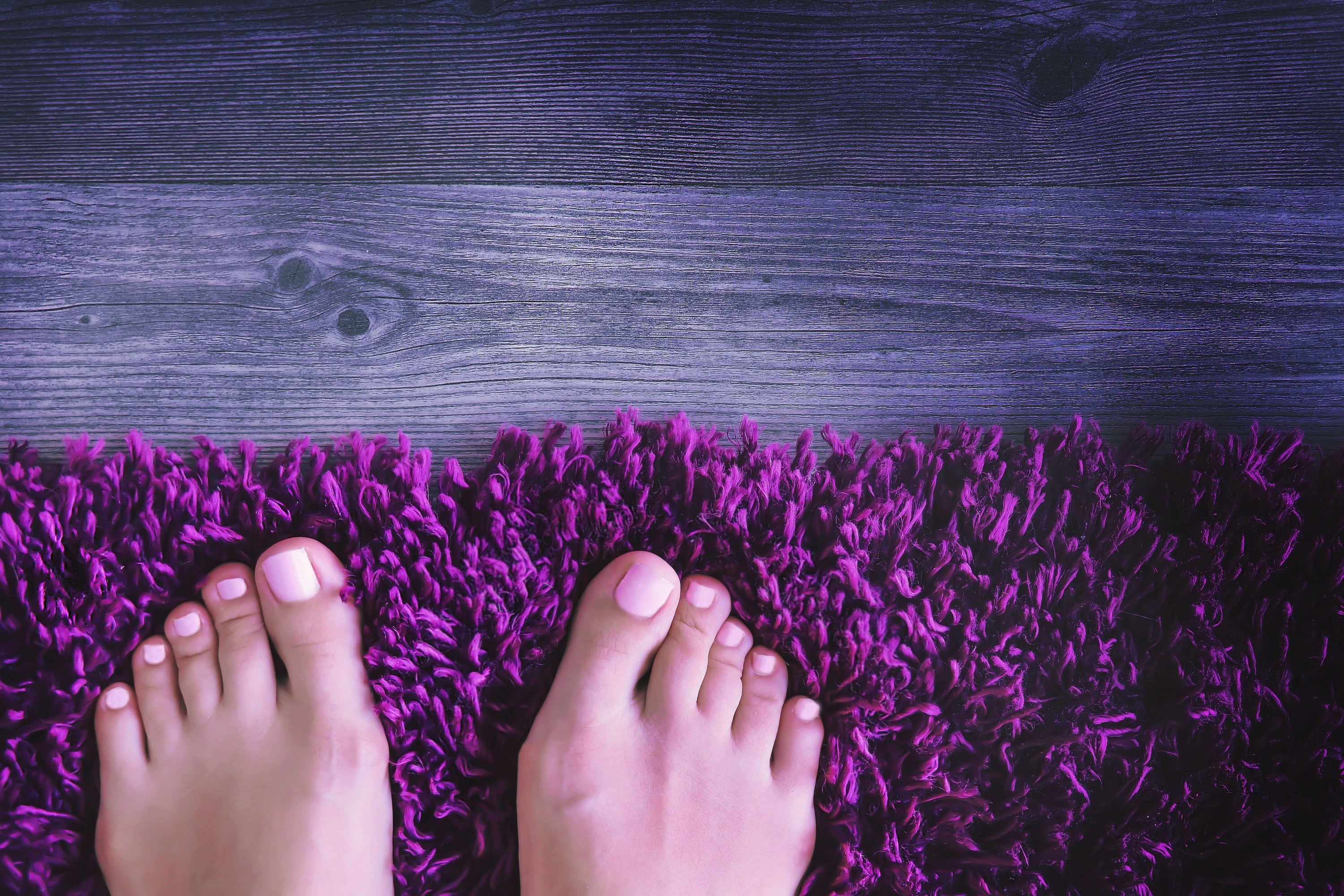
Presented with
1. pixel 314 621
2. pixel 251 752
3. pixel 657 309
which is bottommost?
pixel 251 752

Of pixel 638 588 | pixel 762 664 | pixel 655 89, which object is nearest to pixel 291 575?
pixel 638 588

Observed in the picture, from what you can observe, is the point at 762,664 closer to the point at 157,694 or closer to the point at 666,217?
the point at 666,217

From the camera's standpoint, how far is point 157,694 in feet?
1.67

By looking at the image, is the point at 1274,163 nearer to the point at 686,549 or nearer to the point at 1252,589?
the point at 1252,589

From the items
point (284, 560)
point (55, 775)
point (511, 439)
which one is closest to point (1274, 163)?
point (511, 439)

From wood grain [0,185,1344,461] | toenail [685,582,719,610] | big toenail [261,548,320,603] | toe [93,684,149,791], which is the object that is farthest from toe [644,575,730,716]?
toe [93,684,149,791]

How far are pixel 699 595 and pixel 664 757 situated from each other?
0.14 meters

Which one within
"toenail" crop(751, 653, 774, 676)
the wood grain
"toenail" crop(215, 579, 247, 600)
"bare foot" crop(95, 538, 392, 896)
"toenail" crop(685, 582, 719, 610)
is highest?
the wood grain

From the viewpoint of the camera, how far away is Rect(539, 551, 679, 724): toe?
0.50 meters

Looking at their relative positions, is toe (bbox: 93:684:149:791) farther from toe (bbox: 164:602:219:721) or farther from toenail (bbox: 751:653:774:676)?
toenail (bbox: 751:653:774:676)

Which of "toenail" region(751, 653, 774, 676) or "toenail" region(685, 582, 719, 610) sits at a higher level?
"toenail" region(685, 582, 719, 610)

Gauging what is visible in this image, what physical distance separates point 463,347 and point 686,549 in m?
0.24

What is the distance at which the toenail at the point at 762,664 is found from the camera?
0.52 metres

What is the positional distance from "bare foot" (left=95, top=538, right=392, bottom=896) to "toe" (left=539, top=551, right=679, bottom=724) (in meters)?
0.15
